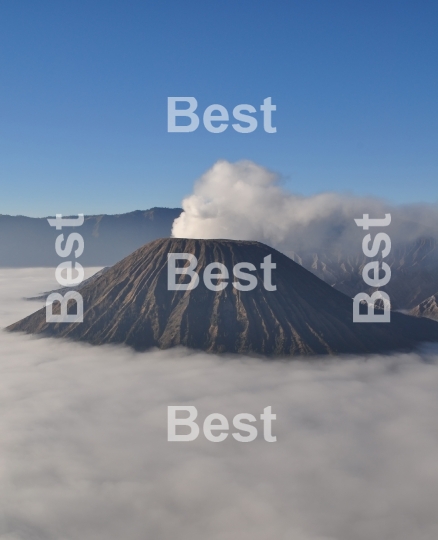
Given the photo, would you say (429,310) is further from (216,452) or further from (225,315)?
(216,452)

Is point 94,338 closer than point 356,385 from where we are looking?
No

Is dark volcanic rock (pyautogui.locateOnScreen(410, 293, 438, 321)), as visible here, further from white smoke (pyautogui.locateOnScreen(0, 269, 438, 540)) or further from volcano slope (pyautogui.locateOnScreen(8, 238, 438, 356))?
white smoke (pyautogui.locateOnScreen(0, 269, 438, 540))

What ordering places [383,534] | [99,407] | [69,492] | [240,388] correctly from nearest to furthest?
[383,534] < [69,492] < [99,407] < [240,388]

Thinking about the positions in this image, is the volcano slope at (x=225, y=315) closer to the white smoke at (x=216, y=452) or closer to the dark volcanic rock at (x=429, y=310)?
the white smoke at (x=216, y=452)

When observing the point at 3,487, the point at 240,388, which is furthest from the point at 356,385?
the point at 3,487

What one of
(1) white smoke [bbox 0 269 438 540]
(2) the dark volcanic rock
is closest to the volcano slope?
(1) white smoke [bbox 0 269 438 540]

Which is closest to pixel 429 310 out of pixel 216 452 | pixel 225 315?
pixel 225 315

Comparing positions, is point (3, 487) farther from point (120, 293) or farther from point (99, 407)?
point (120, 293)
